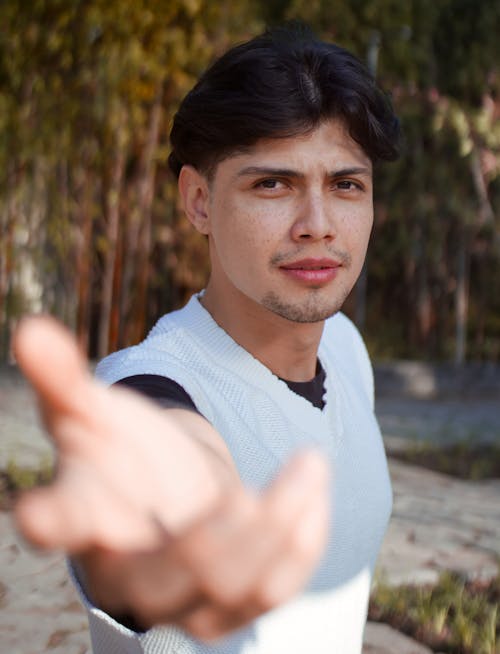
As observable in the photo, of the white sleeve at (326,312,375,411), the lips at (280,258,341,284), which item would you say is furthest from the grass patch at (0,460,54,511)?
the lips at (280,258,341,284)

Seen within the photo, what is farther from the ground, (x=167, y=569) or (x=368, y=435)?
(x=167, y=569)

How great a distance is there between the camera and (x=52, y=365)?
0.63 metres

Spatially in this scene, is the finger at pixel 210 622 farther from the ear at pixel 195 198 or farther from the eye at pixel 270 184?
the ear at pixel 195 198

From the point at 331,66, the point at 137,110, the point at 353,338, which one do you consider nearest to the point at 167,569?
the point at 331,66

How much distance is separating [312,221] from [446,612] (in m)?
1.94

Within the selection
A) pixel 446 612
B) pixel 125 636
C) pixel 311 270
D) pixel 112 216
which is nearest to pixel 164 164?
pixel 112 216

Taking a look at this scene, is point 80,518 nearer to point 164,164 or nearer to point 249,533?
point 249,533

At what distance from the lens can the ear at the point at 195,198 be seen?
166 centimetres

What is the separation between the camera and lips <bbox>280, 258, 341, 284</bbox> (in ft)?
4.84

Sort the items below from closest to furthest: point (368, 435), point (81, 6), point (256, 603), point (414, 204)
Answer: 1. point (256, 603)
2. point (368, 435)
3. point (81, 6)
4. point (414, 204)

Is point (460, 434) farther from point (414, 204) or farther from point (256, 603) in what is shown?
point (256, 603)

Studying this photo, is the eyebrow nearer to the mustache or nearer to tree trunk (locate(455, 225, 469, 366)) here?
the mustache

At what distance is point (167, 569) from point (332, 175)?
0.96 meters

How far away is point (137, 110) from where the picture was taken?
20.6ft
